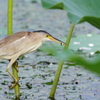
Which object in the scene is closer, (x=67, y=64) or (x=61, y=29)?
(x=67, y=64)

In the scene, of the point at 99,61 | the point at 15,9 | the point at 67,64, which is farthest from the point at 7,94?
the point at 15,9

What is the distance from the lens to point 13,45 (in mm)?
3441

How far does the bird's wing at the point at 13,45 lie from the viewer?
11.2ft

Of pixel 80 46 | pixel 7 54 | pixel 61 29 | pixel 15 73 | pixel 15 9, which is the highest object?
pixel 7 54

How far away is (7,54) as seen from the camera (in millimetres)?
3430

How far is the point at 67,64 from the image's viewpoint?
5418 millimetres

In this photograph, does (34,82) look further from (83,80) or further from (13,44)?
(13,44)

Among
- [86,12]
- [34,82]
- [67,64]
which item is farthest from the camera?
[67,64]

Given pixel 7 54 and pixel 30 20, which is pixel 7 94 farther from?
pixel 30 20

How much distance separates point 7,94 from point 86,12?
1.53 metres

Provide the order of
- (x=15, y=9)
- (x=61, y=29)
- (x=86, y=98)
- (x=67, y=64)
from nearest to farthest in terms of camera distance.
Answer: (x=86, y=98)
(x=67, y=64)
(x=61, y=29)
(x=15, y=9)

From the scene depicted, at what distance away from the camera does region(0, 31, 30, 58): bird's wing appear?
3422mm

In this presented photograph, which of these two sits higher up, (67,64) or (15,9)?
(67,64)

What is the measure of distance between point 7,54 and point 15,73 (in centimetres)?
27
